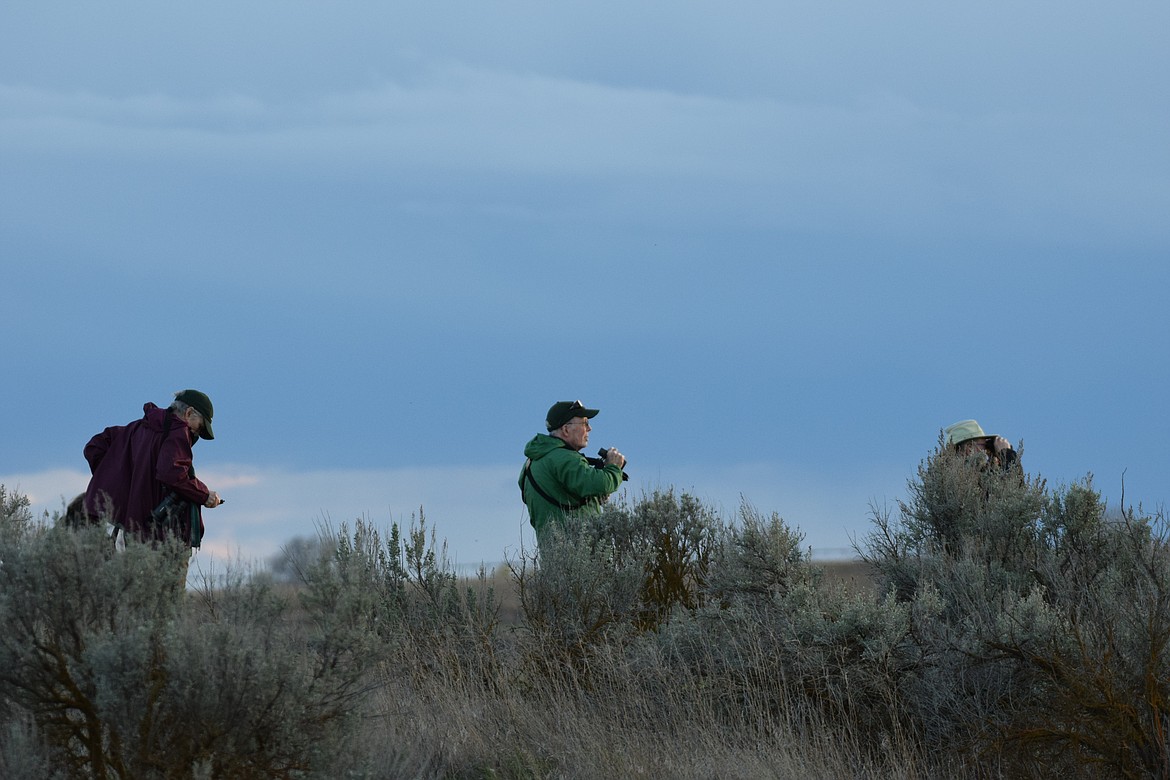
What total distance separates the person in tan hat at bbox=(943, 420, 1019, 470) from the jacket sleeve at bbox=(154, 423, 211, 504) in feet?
22.2

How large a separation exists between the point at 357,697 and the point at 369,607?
399mm

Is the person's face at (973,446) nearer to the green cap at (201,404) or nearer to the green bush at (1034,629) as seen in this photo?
the green bush at (1034,629)

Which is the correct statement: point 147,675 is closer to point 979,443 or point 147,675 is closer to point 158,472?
point 158,472

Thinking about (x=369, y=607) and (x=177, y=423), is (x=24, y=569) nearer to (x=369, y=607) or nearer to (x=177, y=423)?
(x=369, y=607)

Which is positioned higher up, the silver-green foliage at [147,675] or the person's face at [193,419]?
→ the person's face at [193,419]

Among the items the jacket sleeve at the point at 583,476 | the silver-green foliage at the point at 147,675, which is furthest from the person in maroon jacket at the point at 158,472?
the silver-green foliage at the point at 147,675

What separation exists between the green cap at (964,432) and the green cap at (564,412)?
3677 millimetres

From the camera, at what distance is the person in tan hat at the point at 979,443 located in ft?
35.8

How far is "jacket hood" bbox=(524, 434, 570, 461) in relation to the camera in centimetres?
978

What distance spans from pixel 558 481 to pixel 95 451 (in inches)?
156

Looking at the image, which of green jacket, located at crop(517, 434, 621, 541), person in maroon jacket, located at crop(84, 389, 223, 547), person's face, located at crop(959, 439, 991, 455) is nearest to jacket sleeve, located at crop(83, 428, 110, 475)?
person in maroon jacket, located at crop(84, 389, 223, 547)

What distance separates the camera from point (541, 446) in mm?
9836

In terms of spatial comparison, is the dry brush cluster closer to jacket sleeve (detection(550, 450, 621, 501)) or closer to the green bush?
the green bush

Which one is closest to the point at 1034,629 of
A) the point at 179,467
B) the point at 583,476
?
the point at 583,476
